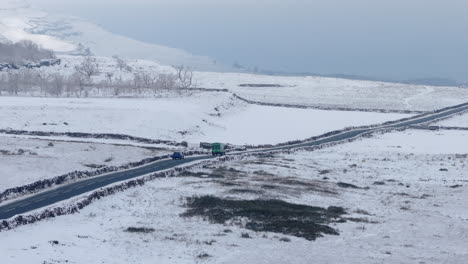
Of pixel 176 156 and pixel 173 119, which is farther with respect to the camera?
pixel 173 119

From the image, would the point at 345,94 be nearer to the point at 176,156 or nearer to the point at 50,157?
the point at 176,156

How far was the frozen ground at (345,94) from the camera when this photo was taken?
481 ft

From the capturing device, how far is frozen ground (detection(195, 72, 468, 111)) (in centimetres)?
14650

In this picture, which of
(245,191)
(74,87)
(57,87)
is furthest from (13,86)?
(245,191)

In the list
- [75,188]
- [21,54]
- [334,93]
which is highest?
[21,54]

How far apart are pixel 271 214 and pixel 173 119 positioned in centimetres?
5379

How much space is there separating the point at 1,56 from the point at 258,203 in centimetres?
13667

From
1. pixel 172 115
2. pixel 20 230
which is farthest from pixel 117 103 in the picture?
pixel 20 230

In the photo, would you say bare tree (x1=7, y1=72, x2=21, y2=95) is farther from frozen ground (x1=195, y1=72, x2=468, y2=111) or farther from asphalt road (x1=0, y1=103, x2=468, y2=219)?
asphalt road (x1=0, y1=103, x2=468, y2=219)

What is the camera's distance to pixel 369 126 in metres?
110

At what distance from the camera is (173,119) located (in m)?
98.9

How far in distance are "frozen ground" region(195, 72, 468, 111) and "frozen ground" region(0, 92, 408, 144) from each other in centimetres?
2365

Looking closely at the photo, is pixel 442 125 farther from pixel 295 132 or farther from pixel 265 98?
pixel 265 98

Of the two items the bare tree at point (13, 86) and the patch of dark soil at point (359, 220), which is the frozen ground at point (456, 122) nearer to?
the bare tree at point (13, 86)
